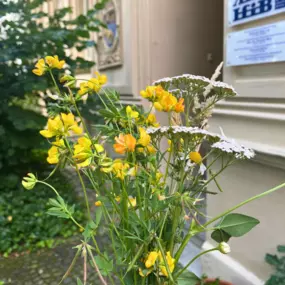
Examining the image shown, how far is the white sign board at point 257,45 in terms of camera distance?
2025 millimetres

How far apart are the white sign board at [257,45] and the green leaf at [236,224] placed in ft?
4.12

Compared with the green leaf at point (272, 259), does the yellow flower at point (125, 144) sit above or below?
above

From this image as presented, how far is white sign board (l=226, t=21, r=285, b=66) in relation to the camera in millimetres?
2025

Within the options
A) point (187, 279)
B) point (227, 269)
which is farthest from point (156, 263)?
point (227, 269)

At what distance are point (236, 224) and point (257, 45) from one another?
4.79 feet

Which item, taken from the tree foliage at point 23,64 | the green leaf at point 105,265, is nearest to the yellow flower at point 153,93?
the green leaf at point 105,265

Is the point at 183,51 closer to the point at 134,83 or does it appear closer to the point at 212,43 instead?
the point at 212,43

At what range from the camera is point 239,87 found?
235 centimetres

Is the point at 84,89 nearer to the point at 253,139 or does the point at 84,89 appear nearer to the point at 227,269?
the point at 253,139

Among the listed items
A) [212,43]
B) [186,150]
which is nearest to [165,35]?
[212,43]

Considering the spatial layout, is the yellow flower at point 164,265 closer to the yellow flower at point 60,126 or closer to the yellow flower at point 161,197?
the yellow flower at point 161,197

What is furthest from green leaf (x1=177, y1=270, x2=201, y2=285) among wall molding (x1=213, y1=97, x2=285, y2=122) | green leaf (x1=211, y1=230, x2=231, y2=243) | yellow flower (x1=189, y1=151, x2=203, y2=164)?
wall molding (x1=213, y1=97, x2=285, y2=122)

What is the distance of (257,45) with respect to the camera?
219 centimetres

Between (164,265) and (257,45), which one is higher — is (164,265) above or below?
below
